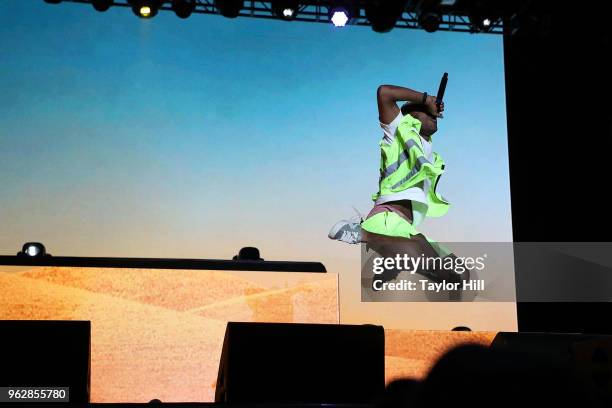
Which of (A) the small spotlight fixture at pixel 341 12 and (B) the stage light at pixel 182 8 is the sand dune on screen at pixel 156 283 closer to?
(B) the stage light at pixel 182 8

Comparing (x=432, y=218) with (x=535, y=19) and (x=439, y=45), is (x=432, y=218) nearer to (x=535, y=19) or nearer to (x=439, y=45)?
(x=439, y=45)

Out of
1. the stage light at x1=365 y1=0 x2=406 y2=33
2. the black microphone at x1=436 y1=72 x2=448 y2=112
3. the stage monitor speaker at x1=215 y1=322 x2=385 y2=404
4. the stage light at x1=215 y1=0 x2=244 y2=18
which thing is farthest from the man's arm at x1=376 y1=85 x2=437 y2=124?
the stage monitor speaker at x1=215 y1=322 x2=385 y2=404

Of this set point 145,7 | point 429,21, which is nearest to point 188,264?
point 145,7

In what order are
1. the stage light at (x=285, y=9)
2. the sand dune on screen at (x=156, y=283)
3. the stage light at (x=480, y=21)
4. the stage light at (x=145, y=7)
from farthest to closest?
1. the stage light at (x=480, y=21)
2. the stage light at (x=285, y=9)
3. the stage light at (x=145, y=7)
4. the sand dune on screen at (x=156, y=283)

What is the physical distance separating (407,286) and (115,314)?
Answer: 2873mm

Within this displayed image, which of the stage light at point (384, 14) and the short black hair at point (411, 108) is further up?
the stage light at point (384, 14)

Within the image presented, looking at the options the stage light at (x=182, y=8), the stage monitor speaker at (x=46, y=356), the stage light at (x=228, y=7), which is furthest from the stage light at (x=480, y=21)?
the stage monitor speaker at (x=46, y=356)

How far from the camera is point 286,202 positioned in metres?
4.67

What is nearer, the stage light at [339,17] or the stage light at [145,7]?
the stage light at [145,7]

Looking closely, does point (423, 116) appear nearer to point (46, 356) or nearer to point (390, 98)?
point (390, 98)

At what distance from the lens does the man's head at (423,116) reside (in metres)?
4.70

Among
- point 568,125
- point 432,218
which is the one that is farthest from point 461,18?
point 432,218

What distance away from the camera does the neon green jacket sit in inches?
182

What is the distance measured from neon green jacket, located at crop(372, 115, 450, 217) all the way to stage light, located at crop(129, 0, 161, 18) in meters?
1.79
